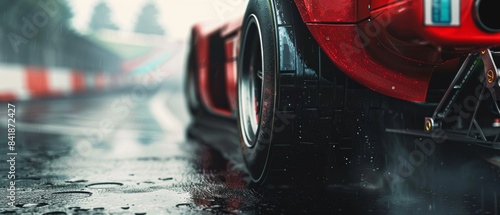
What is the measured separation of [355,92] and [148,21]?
11378cm

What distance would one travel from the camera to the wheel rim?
3.05 metres

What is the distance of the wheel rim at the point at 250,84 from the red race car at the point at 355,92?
0.98ft

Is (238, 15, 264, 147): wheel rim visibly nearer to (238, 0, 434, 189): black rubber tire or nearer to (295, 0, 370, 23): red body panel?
(238, 0, 434, 189): black rubber tire

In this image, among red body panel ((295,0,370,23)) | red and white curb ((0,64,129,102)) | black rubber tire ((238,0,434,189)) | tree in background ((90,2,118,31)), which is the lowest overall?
black rubber tire ((238,0,434,189))

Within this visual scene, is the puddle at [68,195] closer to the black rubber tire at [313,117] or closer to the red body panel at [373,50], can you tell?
the black rubber tire at [313,117]

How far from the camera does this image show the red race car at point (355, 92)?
2217mm

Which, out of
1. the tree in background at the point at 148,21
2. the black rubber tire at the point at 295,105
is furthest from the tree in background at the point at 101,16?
the black rubber tire at the point at 295,105

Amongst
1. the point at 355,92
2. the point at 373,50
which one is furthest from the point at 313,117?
the point at 373,50

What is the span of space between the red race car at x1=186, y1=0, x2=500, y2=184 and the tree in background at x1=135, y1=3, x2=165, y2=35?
365ft

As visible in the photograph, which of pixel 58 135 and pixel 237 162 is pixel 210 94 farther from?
pixel 58 135

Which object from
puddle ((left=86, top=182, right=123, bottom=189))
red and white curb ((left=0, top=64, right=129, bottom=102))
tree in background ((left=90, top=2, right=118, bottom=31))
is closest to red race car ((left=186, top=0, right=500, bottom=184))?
puddle ((left=86, top=182, right=123, bottom=189))

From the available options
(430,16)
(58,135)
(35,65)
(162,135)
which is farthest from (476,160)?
(35,65)

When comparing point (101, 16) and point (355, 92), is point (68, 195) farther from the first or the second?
point (101, 16)

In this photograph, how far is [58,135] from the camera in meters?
5.98
